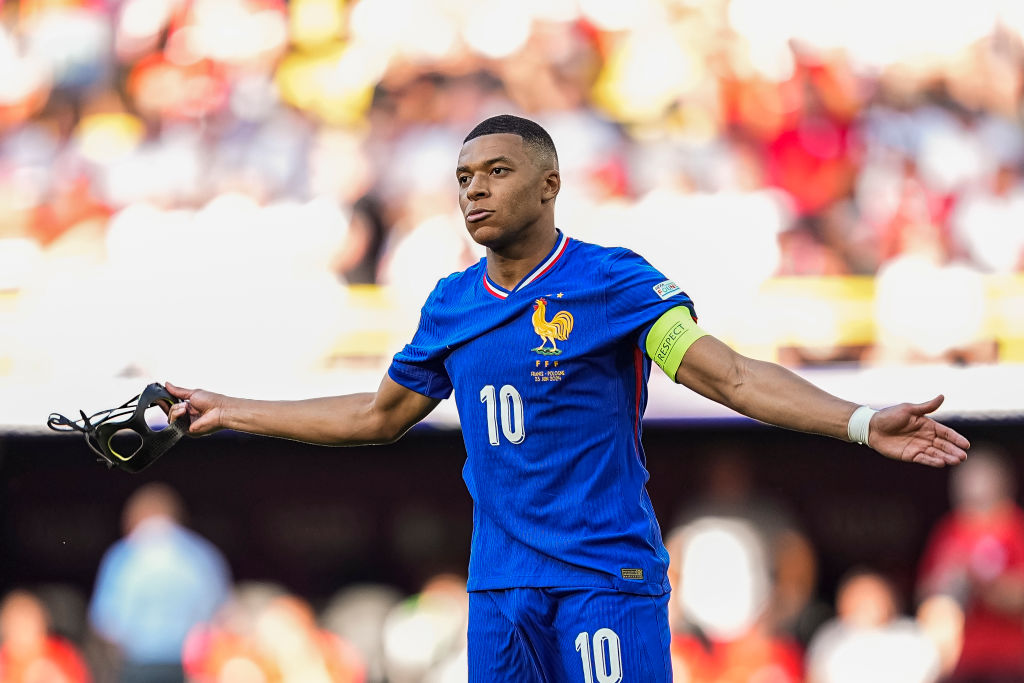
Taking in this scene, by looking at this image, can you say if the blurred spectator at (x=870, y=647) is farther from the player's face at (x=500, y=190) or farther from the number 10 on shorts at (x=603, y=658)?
the player's face at (x=500, y=190)

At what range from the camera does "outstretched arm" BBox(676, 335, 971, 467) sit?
2.96 meters

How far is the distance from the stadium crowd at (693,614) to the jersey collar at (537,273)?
17.8ft

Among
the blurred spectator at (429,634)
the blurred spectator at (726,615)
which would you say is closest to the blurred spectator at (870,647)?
the blurred spectator at (726,615)

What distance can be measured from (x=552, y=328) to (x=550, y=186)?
43cm

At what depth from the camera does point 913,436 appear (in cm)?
299

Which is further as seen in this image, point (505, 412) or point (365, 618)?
point (365, 618)

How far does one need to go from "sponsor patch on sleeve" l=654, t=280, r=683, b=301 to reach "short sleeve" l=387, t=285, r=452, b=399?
61 centimetres

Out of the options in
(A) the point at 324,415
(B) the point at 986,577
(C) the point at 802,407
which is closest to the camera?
(C) the point at 802,407

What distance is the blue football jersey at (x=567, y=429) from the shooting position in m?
3.29

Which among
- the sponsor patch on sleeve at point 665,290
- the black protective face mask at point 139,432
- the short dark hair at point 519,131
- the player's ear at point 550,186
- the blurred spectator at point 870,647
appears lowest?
the blurred spectator at point 870,647

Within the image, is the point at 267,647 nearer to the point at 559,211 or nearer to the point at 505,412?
the point at 559,211

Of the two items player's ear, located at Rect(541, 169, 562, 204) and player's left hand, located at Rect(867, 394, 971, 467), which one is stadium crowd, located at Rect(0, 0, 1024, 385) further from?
player's left hand, located at Rect(867, 394, 971, 467)

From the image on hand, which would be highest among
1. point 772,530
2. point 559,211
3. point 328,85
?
point 328,85

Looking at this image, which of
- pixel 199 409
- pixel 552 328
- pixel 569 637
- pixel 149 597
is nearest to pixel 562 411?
pixel 552 328
